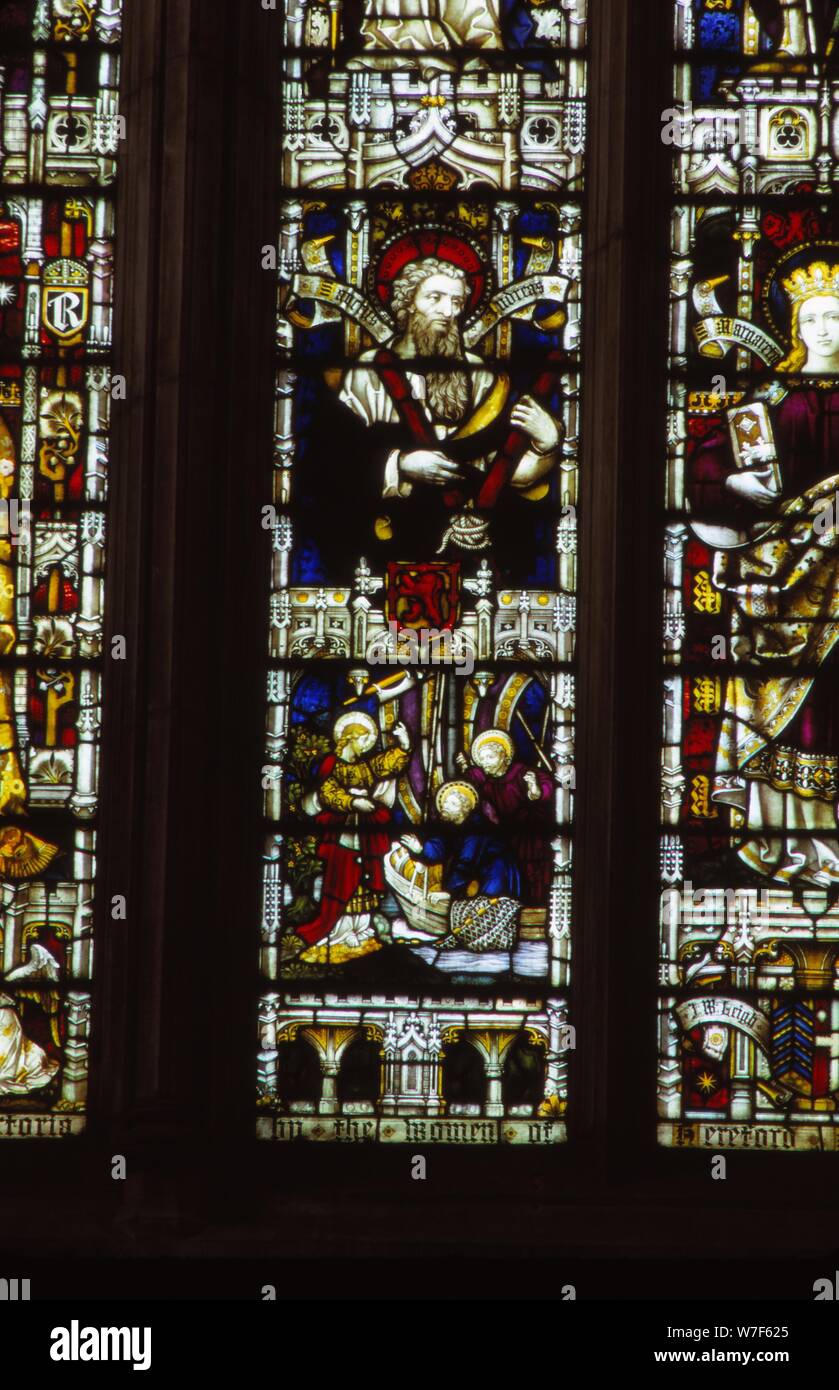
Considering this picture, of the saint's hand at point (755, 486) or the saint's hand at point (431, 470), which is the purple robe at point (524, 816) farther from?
the saint's hand at point (755, 486)

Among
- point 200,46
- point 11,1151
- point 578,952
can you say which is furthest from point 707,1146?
point 200,46

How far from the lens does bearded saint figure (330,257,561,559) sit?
21.3 feet

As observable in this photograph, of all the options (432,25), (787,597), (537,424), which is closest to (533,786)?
(787,597)

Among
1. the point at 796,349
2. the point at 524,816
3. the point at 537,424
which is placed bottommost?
the point at 524,816

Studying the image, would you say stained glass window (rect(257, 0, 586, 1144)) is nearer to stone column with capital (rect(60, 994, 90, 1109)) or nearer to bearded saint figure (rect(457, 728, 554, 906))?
bearded saint figure (rect(457, 728, 554, 906))

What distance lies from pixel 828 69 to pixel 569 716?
7.30 ft

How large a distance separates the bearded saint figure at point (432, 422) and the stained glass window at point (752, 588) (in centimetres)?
47

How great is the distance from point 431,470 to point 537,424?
0.36m

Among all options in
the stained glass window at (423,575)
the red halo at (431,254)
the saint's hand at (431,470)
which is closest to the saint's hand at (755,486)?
the stained glass window at (423,575)

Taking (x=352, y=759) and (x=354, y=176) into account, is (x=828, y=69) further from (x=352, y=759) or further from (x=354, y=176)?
(x=352, y=759)

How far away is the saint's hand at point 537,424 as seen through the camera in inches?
256

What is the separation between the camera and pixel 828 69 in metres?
6.71

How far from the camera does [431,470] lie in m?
6.49

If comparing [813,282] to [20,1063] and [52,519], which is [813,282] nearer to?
[52,519]
